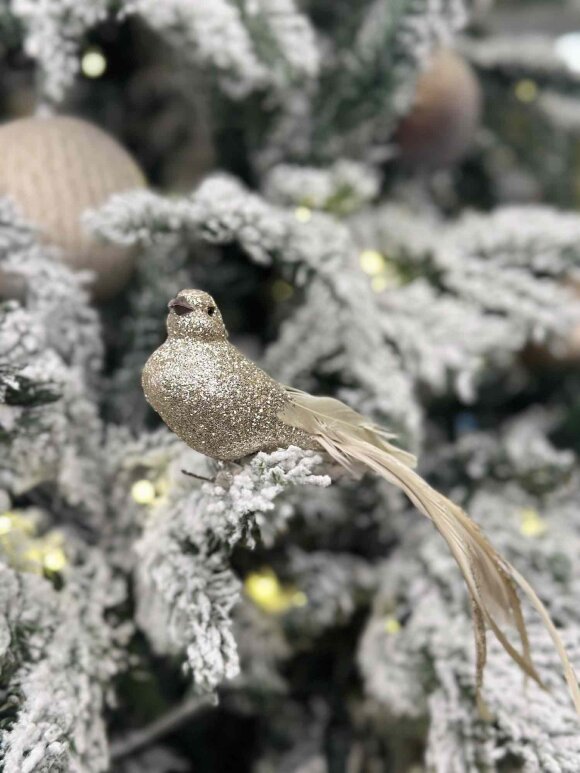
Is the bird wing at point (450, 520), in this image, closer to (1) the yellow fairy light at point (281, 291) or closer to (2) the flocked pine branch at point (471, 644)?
(2) the flocked pine branch at point (471, 644)

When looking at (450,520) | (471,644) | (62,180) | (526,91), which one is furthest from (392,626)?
(526,91)

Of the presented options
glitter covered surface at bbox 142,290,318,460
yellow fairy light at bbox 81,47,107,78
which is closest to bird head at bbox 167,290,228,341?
glitter covered surface at bbox 142,290,318,460

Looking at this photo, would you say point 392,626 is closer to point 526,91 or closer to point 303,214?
point 303,214

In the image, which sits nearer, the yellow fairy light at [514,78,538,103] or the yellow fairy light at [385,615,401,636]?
the yellow fairy light at [385,615,401,636]

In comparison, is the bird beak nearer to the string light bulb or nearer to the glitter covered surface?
the glitter covered surface

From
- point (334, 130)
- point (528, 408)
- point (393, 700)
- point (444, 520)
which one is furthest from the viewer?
point (528, 408)

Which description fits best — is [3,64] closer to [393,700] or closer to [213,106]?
[213,106]

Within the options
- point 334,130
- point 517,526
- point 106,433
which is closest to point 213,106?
point 334,130
